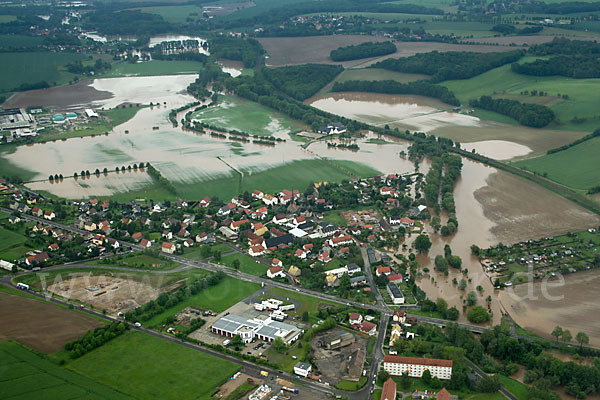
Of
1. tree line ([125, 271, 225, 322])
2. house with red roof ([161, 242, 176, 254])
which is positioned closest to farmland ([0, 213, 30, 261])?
house with red roof ([161, 242, 176, 254])

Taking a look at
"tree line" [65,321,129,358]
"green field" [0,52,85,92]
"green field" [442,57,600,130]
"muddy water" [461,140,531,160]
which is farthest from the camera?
"green field" [0,52,85,92]

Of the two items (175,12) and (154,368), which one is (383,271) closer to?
(154,368)

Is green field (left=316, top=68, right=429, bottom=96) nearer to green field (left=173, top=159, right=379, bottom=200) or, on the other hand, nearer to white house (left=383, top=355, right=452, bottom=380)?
green field (left=173, top=159, right=379, bottom=200)

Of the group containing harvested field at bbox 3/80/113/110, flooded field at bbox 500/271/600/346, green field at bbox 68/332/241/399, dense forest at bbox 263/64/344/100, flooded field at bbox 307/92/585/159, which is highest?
dense forest at bbox 263/64/344/100

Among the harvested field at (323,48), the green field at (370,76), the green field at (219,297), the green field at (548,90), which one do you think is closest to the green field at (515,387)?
the green field at (219,297)

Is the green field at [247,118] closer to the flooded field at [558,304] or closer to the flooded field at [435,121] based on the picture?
the flooded field at [435,121]

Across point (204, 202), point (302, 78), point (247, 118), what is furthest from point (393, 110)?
point (204, 202)
